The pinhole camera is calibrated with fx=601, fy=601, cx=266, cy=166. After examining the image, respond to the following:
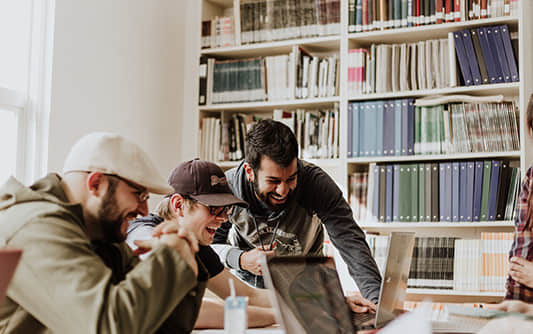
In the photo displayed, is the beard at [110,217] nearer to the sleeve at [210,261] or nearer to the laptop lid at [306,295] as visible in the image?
the laptop lid at [306,295]

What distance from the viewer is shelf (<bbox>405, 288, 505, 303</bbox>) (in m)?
3.27

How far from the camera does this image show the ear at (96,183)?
128 cm

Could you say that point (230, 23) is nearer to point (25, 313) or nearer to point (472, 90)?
point (472, 90)

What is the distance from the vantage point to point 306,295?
1.43 m

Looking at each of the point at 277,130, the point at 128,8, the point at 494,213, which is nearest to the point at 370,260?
the point at 277,130

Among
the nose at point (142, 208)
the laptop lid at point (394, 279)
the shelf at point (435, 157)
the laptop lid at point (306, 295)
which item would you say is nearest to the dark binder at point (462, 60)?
the shelf at point (435, 157)

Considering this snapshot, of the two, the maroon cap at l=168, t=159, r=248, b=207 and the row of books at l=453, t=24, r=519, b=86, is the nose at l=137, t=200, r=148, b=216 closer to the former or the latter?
the maroon cap at l=168, t=159, r=248, b=207

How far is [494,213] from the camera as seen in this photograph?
130 inches

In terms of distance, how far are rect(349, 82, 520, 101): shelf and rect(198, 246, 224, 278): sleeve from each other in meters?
1.88

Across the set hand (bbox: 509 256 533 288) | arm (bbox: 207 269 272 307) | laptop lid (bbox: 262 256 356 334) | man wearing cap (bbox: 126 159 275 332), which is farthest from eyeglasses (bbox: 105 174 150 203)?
hand (bbox: 509 256 533 288)

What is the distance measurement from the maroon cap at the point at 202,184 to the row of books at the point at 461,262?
1729 millimetres

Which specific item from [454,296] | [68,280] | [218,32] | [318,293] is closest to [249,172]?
[318,293]

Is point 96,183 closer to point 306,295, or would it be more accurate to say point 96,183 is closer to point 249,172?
point 306,295

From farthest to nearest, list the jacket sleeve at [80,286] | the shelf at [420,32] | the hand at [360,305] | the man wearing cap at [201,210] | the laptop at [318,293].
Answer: the shelf at [420,32] → the man wearing cap at [201,210] → the hand at [360,305] → the laptop at [318,293] → the jacket sleeve at [80,286]
